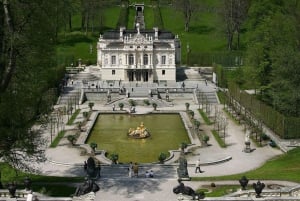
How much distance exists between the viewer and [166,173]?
43.0 m

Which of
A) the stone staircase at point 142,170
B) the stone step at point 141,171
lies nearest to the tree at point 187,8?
the stone staircase at point 142,170

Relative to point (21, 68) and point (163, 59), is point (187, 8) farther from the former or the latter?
point (21, 68)

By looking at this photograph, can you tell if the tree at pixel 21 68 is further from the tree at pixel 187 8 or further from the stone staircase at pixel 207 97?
the tree at pixel 187 8

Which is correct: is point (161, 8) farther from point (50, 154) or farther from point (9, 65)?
point (9, 65)

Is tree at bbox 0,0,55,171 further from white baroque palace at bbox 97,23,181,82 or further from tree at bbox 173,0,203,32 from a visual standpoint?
tree at bbox 173,0,203,32

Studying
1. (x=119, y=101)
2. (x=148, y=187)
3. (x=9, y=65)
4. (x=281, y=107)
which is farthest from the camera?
(x=119, y=101)

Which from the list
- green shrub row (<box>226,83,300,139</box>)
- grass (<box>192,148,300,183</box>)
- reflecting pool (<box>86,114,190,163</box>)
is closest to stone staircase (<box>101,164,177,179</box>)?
grass (<box>192,148,300,183</box>)

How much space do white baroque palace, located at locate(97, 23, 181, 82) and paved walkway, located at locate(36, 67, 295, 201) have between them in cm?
3493

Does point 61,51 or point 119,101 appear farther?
point 61,51

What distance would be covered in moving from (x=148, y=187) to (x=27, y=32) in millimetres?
12610

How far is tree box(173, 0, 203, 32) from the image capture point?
426ft

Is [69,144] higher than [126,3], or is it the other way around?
[126,3]

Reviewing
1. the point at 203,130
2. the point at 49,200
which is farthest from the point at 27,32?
the point at 203,130

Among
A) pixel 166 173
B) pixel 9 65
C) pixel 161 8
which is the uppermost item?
pixel 161 8
